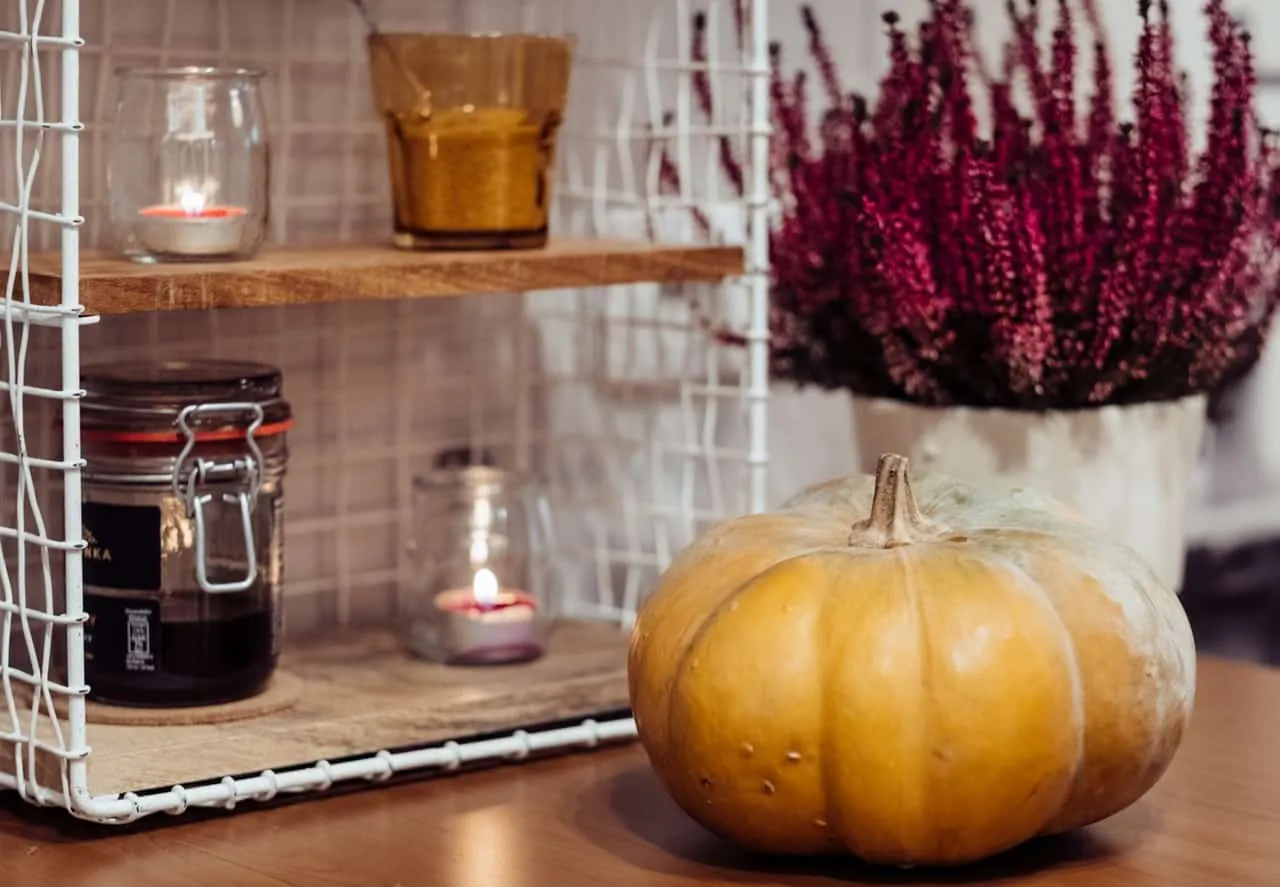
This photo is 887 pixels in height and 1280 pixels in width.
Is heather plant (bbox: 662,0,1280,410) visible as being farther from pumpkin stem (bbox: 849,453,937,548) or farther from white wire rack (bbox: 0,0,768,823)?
pumpkin stem (bbox: 849,453,937,548)

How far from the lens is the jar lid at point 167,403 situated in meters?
1.03

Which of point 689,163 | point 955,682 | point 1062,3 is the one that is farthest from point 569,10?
point 955,682

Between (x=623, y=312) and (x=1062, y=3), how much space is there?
1.27 ft

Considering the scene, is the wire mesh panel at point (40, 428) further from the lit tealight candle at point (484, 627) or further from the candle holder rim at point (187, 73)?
the lit tealight candle at point (484, 627)

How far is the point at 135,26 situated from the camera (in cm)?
119

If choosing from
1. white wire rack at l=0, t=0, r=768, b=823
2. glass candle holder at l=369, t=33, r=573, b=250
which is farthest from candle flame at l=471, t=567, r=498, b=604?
glass candle holder at l=369, t=33, r=573, b=250

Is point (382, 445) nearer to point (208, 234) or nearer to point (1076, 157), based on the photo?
point (208, 234)

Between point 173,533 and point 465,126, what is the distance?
27 centimetres

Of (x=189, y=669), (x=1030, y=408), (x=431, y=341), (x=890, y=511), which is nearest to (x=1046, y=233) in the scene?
(x=1030, y=408)

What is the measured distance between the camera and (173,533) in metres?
1.05

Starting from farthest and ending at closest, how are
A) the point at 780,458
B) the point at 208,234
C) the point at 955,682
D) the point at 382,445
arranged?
1. the point at 780,458
2. the point at 382,445
3. the point at 208,234
4. the point at 955,682

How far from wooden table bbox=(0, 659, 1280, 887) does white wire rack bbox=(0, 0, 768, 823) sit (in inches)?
1.0

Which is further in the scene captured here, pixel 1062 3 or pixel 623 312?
pixel 623 312

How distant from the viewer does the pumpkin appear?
0.85m
